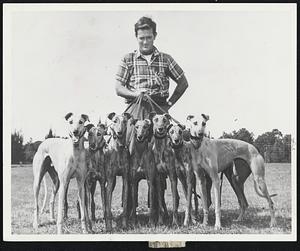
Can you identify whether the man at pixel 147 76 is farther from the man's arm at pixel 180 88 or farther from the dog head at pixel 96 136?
the dog head at pixel 96 136

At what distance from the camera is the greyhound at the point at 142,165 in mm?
7422

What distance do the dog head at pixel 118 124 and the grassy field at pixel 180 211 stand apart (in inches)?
17.5

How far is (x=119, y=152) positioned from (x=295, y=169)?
1.64 m

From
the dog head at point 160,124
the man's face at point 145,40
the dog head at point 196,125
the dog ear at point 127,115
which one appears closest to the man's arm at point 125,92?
the dog ear at point 127,115

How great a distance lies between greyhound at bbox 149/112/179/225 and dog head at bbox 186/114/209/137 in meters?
0.20

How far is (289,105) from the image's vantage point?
7410mm

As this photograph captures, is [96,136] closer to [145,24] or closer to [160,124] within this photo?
[160,124]

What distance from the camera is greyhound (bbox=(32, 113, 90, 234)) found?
7.35 m

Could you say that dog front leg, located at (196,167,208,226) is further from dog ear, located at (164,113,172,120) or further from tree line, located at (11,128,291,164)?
dog ear, located at (164,113,172,120)

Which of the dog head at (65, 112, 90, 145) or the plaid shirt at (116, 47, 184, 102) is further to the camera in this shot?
the plaid shirt at (116, 47, 184, 102)

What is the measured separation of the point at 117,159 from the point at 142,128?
38 cm

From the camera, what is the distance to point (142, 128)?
738 cm

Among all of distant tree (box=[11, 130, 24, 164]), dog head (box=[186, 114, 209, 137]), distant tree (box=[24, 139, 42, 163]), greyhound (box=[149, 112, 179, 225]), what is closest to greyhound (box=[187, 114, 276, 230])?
dog head (box=[186, 114, 209, 137])

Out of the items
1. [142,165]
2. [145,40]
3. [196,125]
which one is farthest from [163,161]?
[145,40]
